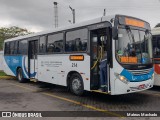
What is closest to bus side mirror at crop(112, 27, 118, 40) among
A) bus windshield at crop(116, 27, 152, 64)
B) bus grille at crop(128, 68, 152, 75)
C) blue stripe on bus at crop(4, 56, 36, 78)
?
bus windshield at crop(116, 27, 152, 64)

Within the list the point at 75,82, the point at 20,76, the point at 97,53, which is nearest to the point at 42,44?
the point at 75,82

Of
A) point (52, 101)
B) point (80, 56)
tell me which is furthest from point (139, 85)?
point (52, 101)

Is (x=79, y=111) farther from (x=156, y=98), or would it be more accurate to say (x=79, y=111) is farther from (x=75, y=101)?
(x=156, y=98)

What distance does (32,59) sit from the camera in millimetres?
14117

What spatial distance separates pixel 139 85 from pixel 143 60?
99 cm

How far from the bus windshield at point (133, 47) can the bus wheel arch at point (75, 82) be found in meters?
2.33

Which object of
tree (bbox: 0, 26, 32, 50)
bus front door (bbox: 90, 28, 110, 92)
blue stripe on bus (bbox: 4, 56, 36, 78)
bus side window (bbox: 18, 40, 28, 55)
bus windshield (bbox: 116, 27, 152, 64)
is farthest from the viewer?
tree (bbox: 0, 26, 32, 50)

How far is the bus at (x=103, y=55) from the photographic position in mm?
8258

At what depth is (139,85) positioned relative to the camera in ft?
28.1

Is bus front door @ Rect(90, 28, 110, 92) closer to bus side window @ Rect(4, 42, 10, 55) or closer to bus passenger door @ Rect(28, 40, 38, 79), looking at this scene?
bus passenger door @ Rect(28, 40, 38, 79)

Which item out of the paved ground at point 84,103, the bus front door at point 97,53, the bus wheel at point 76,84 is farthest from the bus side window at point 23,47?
the bus front door at point 97,53

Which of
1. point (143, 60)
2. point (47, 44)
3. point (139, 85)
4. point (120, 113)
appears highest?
point (47, 44)

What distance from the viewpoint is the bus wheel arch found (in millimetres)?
9961

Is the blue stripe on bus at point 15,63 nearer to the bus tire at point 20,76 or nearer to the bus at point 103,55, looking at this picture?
the bus tire at point 20,76
